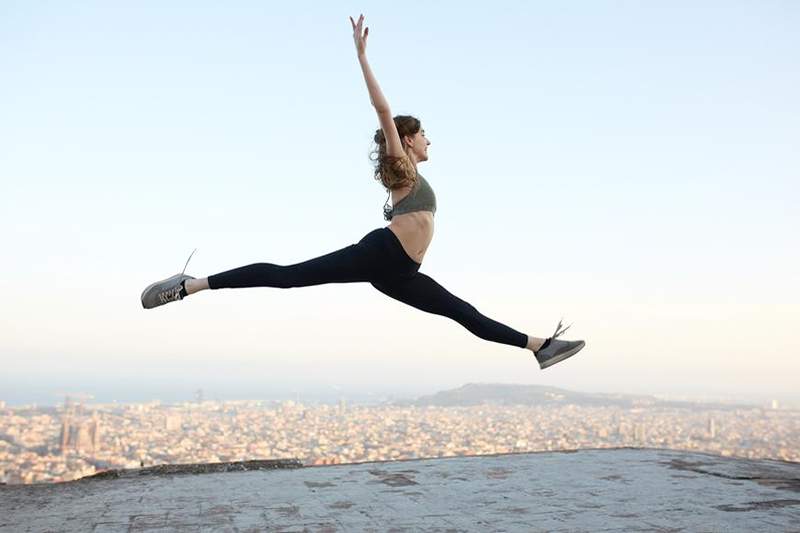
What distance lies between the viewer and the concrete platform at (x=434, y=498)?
12.9 feet

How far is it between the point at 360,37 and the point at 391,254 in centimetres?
139

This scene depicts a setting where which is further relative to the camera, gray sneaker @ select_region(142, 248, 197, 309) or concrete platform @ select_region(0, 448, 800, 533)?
gray sneaker @ select_region(142, 248, 197, 309)

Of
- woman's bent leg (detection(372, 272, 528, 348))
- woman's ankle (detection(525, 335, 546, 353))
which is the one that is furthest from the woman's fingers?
woman's ankle (detection(525, 335, 546, 353))

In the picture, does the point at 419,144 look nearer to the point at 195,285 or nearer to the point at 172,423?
the point at 195,285

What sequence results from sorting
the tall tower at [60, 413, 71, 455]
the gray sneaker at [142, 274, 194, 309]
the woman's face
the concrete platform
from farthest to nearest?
the tall tower at [60, 413, 71, 455], the gray sneaker at [142, 274, 194, 309], the woman's face, the concrete platform

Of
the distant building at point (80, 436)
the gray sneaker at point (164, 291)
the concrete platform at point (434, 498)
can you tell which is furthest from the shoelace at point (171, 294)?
the distant building at point (80, 436)

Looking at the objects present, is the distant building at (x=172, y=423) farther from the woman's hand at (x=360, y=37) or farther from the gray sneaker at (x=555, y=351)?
the woman's hand at (x=360, y=37)

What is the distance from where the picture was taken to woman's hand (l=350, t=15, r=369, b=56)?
4.28 meters

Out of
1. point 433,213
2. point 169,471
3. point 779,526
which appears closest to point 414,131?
point 433,213

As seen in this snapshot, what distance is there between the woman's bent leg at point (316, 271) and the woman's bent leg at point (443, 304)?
10.6 inches

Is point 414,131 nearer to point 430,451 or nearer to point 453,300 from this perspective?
point 453,300

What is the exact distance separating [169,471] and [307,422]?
4436cm

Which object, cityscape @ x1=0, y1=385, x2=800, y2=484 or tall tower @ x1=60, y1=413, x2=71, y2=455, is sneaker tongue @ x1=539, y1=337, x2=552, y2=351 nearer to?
cityscape @ x1=0, y1=385, x2=800, y2=484

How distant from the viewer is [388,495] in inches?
187
